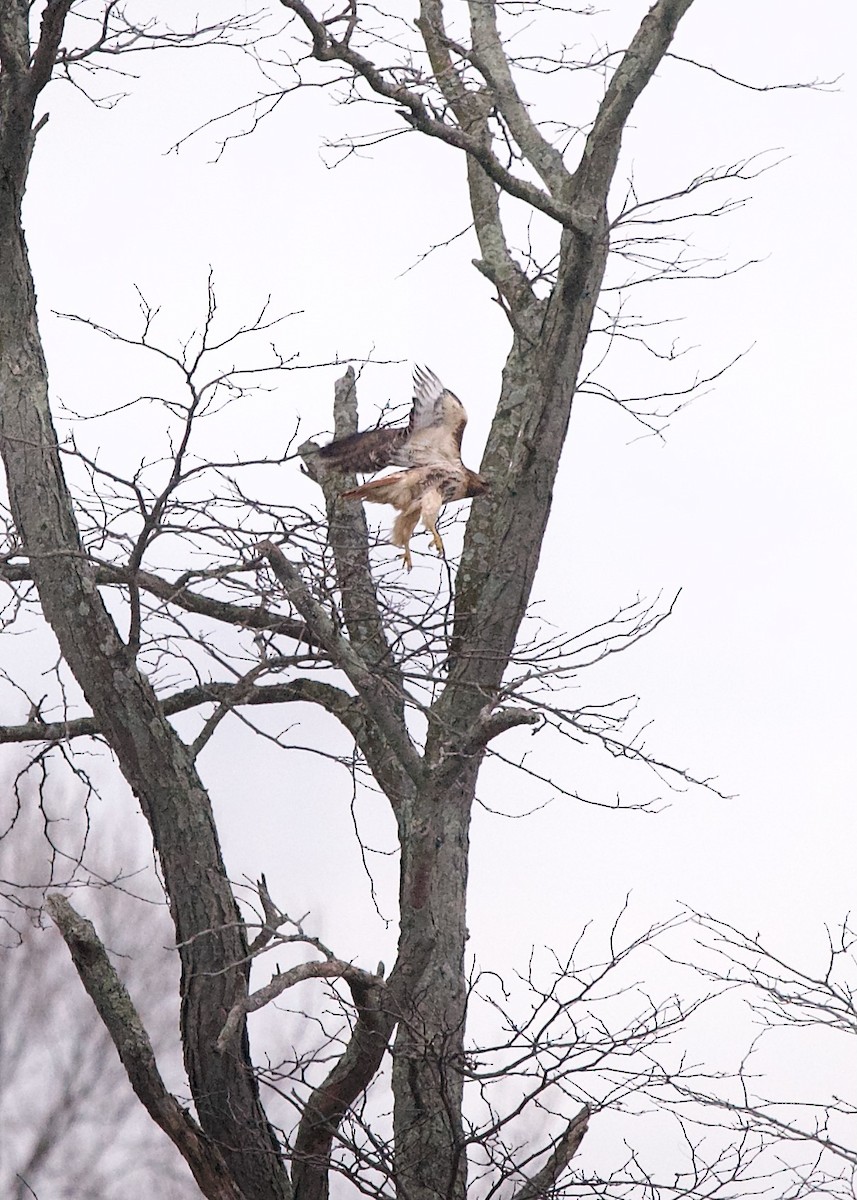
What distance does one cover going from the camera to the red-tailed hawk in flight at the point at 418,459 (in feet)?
18.0

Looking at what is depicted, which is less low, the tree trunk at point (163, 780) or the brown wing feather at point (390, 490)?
the brown wing feather at point (390, 490)

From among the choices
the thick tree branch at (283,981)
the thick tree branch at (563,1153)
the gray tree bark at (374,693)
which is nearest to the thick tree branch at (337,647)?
the gray tree bark at (374,693)

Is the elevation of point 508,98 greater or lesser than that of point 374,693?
greater

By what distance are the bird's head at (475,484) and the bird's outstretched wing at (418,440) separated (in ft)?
0.28

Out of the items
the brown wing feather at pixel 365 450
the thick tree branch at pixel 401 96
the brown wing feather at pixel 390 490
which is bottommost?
the brown wing feather at pixel 390 490

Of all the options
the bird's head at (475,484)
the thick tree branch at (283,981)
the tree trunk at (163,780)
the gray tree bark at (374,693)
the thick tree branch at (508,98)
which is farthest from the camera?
the thick tree branch at (508,98)

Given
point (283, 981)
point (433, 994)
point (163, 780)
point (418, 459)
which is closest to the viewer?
point (283, 981)

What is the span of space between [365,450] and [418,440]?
0.71 ft

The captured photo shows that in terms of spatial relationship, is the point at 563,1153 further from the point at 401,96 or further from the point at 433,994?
the point at 401,96

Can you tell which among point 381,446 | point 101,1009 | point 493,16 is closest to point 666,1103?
point 101,1009

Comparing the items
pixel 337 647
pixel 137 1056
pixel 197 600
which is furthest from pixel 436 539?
pixel 137 1056

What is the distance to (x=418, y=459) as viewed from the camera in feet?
18.2

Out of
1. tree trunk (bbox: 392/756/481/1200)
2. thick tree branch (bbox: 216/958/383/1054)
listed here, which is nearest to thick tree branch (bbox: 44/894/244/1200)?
thick tree branch (bbox: 216/958/383/1054)

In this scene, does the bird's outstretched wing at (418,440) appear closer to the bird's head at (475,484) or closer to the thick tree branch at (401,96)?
the bird's head at (475,484)
